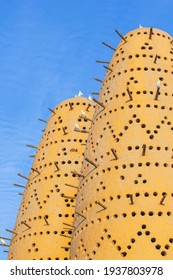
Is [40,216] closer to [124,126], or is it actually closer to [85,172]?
[85,172]

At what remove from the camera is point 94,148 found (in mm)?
14000

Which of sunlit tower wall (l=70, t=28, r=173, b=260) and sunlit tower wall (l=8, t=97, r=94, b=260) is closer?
sunlit tower wall (l=70, t=28, r=173, b=260)

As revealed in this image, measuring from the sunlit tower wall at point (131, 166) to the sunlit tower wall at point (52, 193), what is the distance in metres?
1.89

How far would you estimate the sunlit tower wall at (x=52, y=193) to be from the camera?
16844 millimetres

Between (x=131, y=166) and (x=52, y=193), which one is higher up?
(x=52, y=193)

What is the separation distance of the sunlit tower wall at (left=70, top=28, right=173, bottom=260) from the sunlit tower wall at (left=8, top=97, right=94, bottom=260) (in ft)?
6.21

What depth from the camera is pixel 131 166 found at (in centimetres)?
1271

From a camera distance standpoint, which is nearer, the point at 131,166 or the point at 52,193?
the point at 131,166

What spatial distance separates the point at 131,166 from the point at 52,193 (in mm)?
5793

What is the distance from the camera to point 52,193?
59.0 ft

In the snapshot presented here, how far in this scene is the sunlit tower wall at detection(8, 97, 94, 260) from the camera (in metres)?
16.8

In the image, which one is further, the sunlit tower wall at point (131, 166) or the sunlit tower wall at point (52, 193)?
the sunlit tower wall at point (52, 193)

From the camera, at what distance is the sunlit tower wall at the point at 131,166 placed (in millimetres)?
11781

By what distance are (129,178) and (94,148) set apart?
1.79 m
